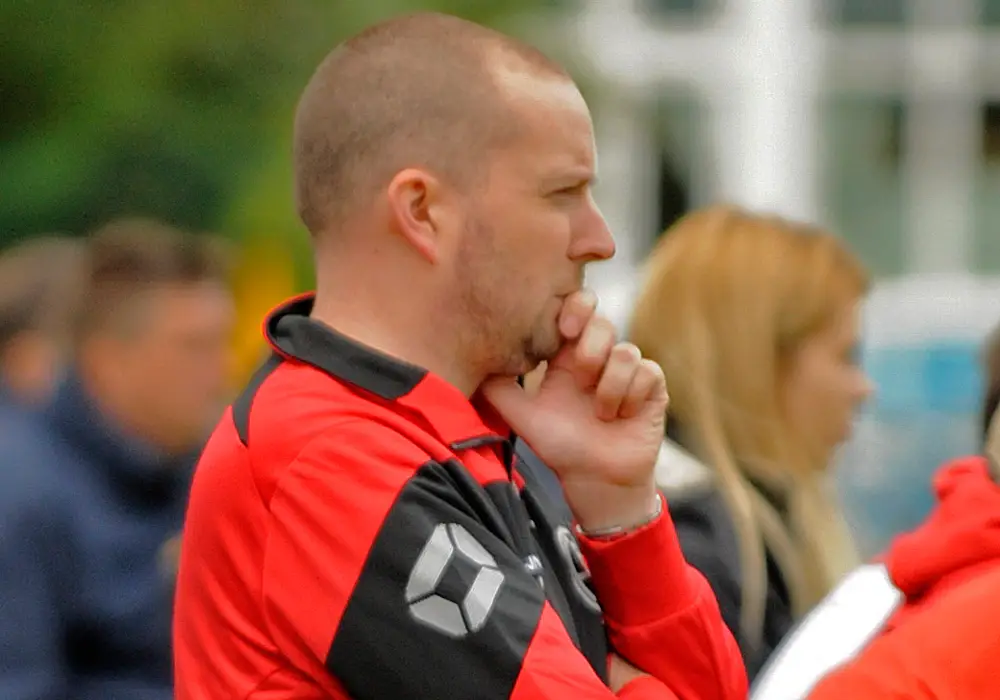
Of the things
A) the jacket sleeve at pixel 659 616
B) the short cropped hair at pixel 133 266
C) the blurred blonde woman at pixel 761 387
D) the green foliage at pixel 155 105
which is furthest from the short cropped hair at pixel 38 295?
the jacket sleeve at pixel 659 616

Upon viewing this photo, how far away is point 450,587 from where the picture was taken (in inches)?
63.7

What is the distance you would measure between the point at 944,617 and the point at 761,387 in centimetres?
157

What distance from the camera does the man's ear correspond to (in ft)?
5.86

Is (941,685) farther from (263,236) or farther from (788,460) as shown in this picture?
(263,236)

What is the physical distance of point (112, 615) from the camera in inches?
132

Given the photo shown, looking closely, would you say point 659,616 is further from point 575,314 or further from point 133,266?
point 133,266

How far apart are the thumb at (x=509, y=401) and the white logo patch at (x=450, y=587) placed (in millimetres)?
269

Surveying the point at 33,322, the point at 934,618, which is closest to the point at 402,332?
the point at 934,618

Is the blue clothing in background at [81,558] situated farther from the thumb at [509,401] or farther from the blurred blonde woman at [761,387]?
the thumb at [509,401]

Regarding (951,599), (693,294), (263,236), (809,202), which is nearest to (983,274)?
(809,202)

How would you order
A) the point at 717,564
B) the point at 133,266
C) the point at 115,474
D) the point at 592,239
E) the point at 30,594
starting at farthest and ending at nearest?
1. the point at 133,266
2. the point at 115,474
3. the point at 30,594
4. the point at 717,564
5. the point at 592,239

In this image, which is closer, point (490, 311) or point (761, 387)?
point (490, 311)

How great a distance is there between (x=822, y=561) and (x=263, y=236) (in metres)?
4.99

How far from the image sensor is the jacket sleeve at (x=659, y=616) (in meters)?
1.85
